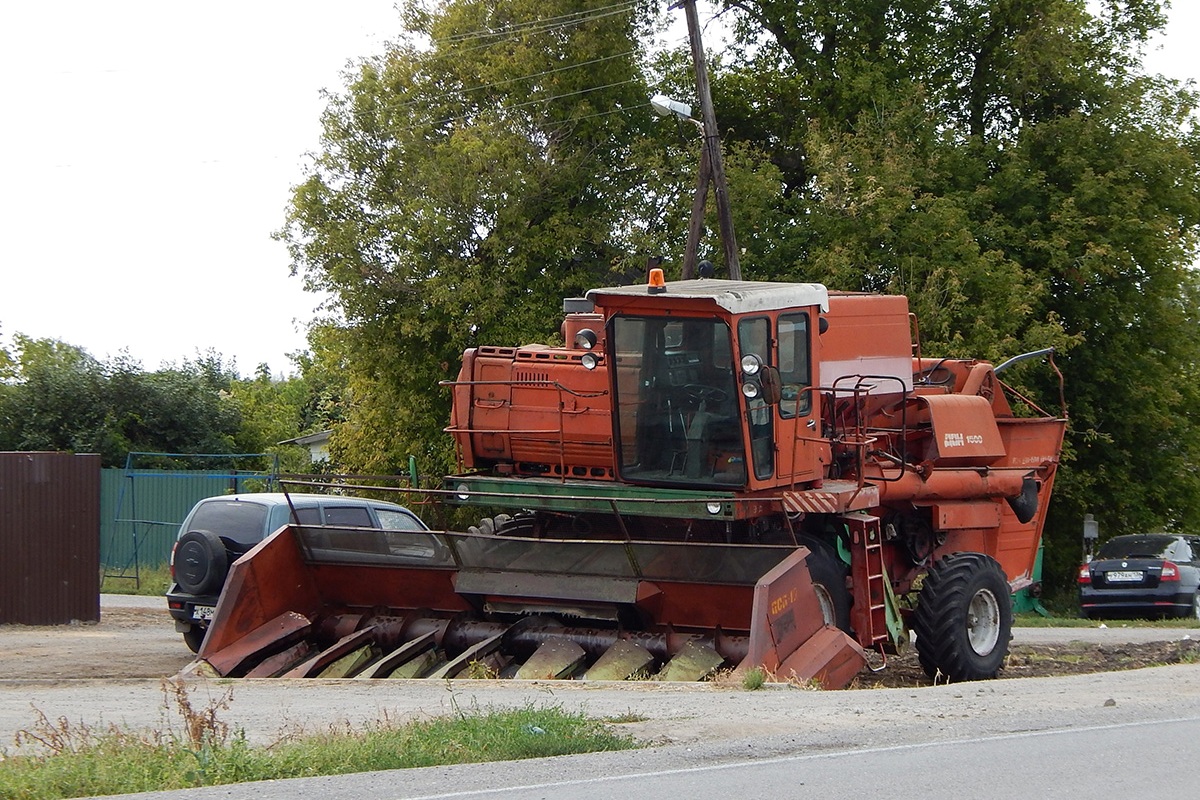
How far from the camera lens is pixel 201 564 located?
15.0 metres

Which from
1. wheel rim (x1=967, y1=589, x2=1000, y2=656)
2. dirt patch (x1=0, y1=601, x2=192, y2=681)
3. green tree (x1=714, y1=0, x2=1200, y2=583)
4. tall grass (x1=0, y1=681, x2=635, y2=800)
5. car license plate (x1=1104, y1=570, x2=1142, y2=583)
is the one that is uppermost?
green tree (x1=714, y1=0, x2=1200, y2=583)

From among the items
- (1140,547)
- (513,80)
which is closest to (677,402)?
(1140,547)

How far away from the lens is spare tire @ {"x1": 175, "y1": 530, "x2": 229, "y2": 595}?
49.0ft

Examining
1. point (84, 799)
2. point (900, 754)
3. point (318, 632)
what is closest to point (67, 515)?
point (318, 632)

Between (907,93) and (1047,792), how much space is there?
26.4 m

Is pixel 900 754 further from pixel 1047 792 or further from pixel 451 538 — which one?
pixel 451 538

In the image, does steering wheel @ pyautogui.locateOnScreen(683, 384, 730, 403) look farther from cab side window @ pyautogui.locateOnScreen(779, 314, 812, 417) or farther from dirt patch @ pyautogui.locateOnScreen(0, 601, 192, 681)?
dirt patch @ pyautogui.locateOnScreen(0, 601, 192, 681)

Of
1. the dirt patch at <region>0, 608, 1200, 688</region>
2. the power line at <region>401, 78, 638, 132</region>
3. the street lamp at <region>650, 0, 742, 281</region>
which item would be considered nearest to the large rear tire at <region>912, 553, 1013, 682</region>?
the dirt patch at <region>0, 608, 1200, 688</region>

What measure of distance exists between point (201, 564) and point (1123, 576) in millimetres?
16142

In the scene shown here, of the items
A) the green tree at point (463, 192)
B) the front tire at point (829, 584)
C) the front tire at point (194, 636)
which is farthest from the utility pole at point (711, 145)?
the front tire at point (194, 636)

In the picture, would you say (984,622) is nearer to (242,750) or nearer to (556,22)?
(242,750)

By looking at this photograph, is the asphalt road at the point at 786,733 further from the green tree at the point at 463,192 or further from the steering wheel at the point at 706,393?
the green tree at the point at 463,192

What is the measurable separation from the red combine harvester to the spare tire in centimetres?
163

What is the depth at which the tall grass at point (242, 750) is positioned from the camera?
24.2 feet
